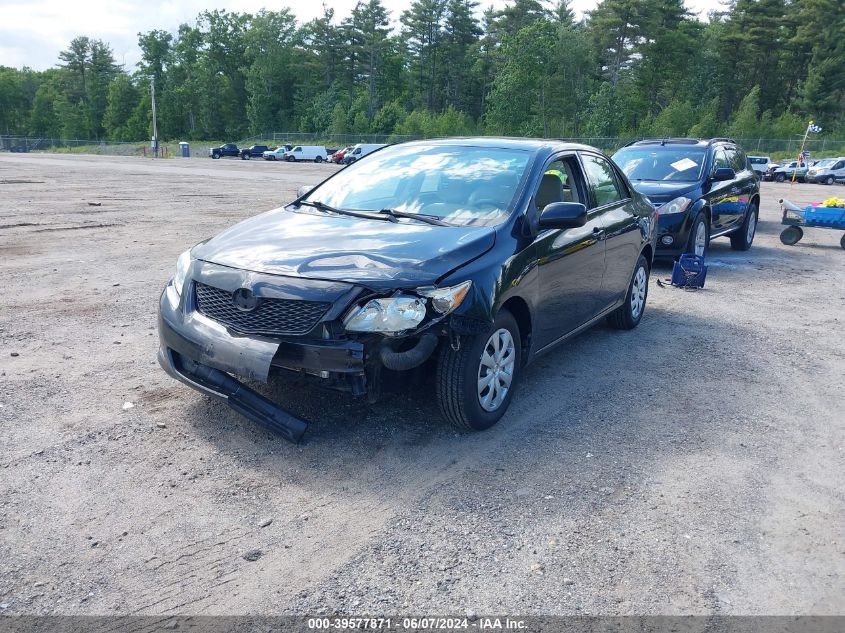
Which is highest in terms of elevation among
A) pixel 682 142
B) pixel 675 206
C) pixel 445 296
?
pixel 682 142

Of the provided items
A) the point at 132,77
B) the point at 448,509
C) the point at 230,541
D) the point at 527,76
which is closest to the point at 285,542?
the point at 230,541

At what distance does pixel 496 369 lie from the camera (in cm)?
444

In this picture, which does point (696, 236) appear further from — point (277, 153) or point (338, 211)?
point (277, 153)

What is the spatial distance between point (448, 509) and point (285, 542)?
2.71ft

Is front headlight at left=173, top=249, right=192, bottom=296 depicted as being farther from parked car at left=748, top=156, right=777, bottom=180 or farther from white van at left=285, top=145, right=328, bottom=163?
white van at left=285, top=145, right=328, bottom=163

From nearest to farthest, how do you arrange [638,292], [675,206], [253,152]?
1. [638,292]
2. [675,206]
3. [253,152]

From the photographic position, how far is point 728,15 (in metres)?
80.3

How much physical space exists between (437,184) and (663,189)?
6428 mm

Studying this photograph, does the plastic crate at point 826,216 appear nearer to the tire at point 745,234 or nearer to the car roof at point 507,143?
the tire at point 745,234

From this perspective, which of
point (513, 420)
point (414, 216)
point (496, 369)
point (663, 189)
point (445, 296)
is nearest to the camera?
point (445, 296)

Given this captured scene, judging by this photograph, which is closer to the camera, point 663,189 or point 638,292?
point 638,292

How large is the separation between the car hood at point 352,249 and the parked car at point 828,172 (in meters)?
38.8

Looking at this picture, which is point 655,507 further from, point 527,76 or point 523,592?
point 527,76

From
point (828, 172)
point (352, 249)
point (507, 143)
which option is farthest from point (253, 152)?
point (352, 249)
